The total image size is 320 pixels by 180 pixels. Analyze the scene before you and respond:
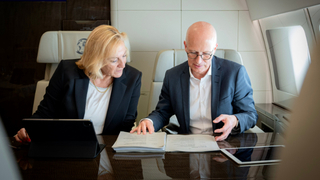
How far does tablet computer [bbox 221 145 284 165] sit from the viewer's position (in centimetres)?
119

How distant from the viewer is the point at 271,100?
296cm

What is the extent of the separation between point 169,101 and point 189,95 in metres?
0.18

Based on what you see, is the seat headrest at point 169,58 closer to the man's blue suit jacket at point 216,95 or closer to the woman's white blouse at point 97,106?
the man's blue suit jacket at point 216,95

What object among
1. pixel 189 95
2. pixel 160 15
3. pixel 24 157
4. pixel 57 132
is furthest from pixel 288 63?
pixel 24 157

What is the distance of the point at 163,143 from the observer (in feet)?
4.57

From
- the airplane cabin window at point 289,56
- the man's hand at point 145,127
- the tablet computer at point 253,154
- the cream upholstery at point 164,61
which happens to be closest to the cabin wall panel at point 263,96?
the airplane cabin window at point 289,56

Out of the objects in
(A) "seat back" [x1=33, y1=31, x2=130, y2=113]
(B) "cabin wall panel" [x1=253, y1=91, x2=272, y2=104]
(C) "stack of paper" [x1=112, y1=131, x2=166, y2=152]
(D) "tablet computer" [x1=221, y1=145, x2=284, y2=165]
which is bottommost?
(D) "tablet computer" [x1=221, y1=145, x2=284, y2=165]

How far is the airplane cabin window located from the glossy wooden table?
1.24m

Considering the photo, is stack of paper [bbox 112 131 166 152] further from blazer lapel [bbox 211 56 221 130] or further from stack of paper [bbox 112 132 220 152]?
blazer lapel [bbox 211 56 221 130]

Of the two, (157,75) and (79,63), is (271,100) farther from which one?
(79,63)

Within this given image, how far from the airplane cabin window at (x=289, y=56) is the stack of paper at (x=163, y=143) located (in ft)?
3.56

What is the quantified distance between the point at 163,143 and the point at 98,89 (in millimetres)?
859

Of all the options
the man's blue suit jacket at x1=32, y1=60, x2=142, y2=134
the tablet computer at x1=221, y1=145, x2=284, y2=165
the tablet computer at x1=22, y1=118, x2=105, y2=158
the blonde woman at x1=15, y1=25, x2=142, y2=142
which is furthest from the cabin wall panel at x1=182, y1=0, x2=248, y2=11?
the tablet computer at x1=22, y1=118, x2=105, y2=158

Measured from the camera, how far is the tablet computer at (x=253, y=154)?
1186mm
